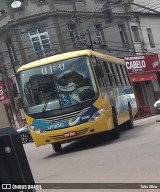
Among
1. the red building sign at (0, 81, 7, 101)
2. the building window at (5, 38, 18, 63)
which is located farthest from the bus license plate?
the red building sign at (0, 81, 7, 101)

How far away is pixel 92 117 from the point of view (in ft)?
45.3

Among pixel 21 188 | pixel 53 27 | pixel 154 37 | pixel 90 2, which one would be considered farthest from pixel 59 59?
pixel 154 37

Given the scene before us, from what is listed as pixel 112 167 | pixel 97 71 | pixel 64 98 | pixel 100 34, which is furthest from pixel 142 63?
pixel 112 167

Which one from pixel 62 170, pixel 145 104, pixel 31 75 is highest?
pixel 31 75

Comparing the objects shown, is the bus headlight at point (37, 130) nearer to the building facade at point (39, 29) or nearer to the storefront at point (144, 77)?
the building facade at point (39, 29)

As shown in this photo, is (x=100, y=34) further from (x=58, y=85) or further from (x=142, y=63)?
(x=58, y=85)

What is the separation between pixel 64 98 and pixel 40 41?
21574 millimetres

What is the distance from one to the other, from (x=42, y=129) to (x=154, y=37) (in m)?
33.0

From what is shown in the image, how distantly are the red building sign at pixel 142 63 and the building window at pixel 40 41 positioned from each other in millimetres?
7421

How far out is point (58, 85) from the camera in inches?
551

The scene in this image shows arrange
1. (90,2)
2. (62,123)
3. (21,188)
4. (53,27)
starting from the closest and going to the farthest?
(21,188) < (62,123) < (53,27) < (90,2)

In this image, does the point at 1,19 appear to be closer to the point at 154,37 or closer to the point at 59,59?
the point at 154,37

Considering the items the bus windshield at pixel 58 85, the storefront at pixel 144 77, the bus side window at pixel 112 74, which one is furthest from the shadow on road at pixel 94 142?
the storefront at pixel 144 77

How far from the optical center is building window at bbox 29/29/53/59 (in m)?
34.6
